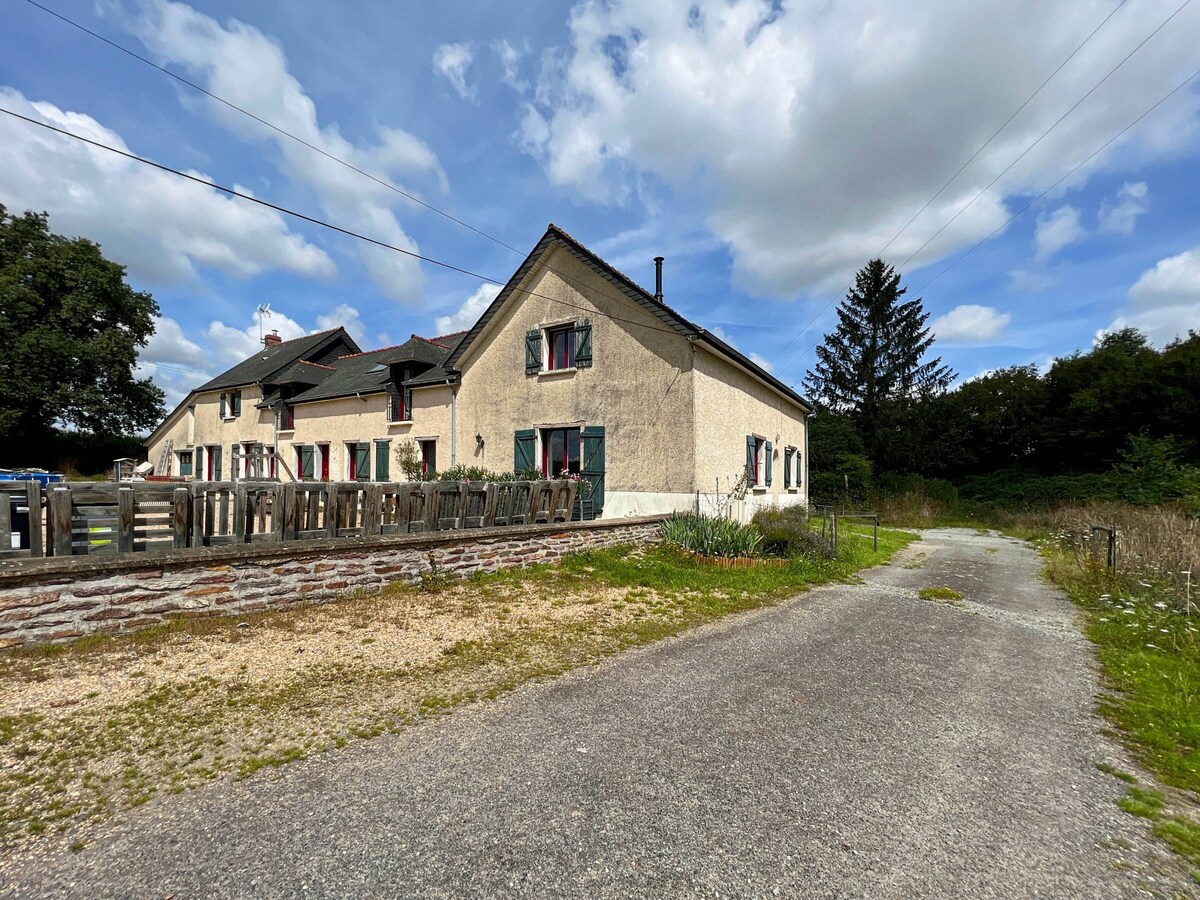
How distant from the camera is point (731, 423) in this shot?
1316 centimetres

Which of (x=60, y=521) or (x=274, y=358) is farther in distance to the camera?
(x=274, y=358)

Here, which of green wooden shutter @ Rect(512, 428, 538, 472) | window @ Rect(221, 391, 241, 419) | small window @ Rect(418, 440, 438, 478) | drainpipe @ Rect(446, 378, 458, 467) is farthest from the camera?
window @ Rect(221, 391, 241, 419)

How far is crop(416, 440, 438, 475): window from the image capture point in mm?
16359

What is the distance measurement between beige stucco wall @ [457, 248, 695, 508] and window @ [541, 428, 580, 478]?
13.1 inches

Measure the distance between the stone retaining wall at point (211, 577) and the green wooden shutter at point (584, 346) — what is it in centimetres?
609

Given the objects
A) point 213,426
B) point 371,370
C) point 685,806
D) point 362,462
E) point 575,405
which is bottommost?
point 685,806

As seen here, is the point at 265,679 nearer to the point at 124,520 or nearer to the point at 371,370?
the point at 124,520

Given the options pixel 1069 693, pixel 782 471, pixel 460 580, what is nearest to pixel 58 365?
pixel 460 580

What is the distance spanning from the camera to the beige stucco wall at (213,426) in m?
21.4

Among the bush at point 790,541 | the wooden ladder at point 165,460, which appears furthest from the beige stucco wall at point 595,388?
the wooden ladder at point 165,460

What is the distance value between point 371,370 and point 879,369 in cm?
2763

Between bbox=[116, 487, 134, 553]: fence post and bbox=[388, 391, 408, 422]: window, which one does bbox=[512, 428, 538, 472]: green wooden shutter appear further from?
bbox=[116, 487, 134, 553]: fence post

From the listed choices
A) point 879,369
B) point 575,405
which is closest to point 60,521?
point 575,405

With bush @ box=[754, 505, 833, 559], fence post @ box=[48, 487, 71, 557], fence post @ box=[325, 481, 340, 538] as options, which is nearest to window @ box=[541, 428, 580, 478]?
bush @ box=[754, 505, 833, 559]
